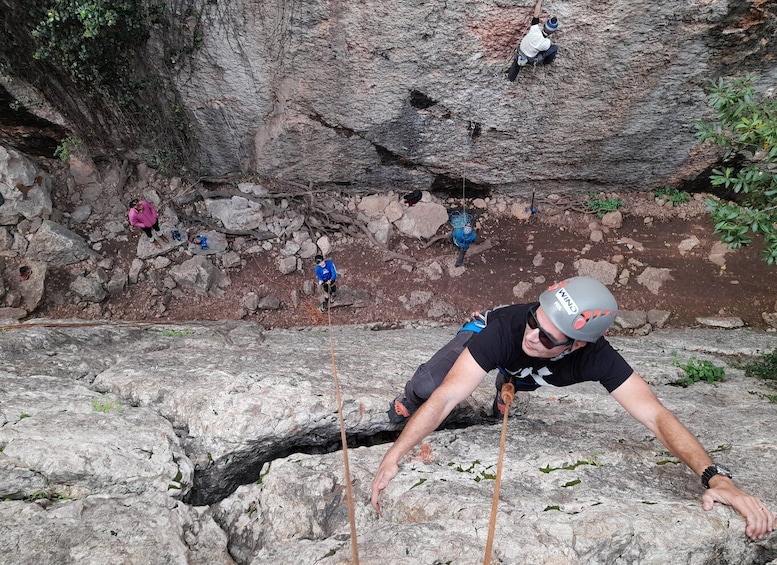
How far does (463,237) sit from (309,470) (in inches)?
227

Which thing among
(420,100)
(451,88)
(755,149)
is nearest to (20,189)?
(420,100)

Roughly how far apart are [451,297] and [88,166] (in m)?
6.79

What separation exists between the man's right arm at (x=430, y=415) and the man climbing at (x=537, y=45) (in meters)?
4.83

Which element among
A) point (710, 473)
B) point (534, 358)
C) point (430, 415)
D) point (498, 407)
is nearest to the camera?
point (710, 473)

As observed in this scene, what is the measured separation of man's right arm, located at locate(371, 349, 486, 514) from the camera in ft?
8.47

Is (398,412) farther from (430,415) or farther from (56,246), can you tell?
(56,246)

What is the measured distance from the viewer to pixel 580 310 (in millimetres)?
2488

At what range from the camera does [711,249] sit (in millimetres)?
8500

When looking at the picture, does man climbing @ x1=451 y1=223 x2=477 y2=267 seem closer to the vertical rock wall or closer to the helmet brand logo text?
the vertical rock wall

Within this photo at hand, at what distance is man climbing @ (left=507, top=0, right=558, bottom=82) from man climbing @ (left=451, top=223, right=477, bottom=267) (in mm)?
2556

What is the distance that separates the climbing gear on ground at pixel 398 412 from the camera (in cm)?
358

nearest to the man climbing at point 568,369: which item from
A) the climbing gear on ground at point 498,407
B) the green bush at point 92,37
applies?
the climbing gear on ground at point 498,407

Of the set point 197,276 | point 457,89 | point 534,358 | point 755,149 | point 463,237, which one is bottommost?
point 197,276

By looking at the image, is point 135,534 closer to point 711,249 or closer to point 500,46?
point 500,46
